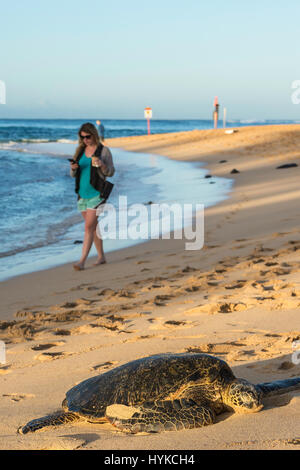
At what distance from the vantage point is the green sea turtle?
279cm

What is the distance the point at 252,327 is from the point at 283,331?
0.87 feet

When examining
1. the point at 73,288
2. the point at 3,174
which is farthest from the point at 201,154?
the point at 73,288

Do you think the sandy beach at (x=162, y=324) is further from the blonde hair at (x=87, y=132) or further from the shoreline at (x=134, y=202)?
the blonde hair at (x=87, y=132)

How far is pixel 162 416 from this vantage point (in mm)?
2783

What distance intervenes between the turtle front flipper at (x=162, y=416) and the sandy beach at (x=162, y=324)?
49 millimetres

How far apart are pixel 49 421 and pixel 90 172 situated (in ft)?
15.4

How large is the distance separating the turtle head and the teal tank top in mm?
4836

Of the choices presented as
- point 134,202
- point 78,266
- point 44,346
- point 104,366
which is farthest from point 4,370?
point 134,202

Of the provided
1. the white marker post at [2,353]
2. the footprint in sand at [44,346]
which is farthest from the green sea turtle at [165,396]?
the footprint in sand at [44,346]

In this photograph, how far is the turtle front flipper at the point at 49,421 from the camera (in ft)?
9.62

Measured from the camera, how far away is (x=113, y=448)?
8.45 ft

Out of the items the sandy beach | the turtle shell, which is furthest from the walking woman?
the turtle shell

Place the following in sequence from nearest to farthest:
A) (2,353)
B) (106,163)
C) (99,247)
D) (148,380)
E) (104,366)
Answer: (148,380)
(104,366)
(2,353)
(106,163)
(99,247)

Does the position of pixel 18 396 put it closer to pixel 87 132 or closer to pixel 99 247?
pixel 99 247
